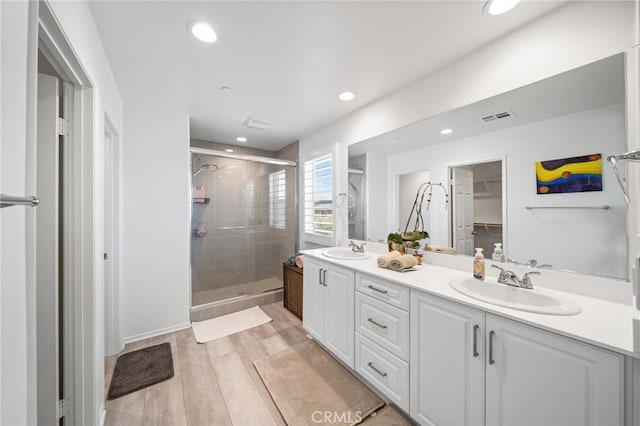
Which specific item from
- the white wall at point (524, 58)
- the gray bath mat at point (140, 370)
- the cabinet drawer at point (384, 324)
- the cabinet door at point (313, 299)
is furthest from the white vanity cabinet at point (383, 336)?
the gray bath mat at point (140, 370)

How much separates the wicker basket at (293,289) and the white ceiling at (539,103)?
6.27 ft

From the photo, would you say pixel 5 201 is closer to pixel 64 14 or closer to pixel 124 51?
pixel 64 14

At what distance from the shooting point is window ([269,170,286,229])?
3758mm

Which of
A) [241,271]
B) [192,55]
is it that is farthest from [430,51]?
[241,271]

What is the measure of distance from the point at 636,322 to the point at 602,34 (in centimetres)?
132

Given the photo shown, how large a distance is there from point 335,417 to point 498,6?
8.24ft

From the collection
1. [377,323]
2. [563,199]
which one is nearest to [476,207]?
[563,199]

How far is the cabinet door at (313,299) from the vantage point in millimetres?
2146

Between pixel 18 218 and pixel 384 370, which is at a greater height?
pixel 18 218

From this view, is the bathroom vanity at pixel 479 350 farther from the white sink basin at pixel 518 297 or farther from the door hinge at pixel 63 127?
the door hinge at pixel 63 127

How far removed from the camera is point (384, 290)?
1.55m

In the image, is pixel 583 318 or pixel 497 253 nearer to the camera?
pixel 583 318

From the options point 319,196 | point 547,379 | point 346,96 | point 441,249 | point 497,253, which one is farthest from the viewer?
point 319,196

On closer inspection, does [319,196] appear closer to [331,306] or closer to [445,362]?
[331,306]
